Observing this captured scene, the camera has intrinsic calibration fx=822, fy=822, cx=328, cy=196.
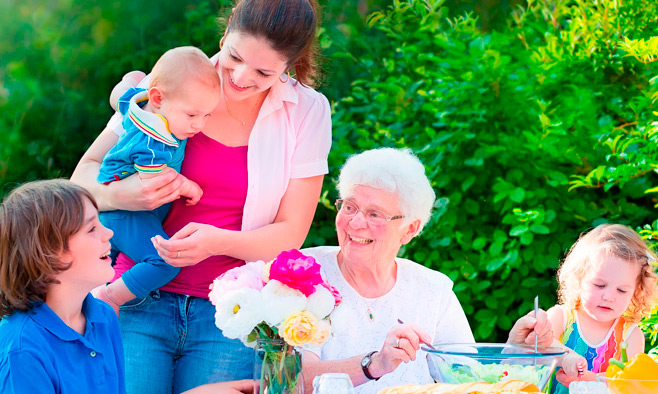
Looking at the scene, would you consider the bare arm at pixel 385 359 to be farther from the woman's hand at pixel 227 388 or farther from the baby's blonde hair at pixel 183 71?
the baby's blonde hair at pixel 183 71

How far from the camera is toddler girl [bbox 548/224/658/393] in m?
3.12

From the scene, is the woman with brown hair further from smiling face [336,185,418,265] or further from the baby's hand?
the baby's hand

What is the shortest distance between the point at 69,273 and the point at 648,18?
3.06m

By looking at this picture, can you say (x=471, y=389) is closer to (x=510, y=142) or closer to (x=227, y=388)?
(x=227, y=388)

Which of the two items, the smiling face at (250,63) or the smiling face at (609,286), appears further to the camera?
the smiling face at (609,286)

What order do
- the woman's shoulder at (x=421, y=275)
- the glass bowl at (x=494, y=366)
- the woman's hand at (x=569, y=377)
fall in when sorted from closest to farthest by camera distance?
1. the glass bowl at (x=494, y=366)
2. the woman's hand at (x=569, y=377)
3. the woman's shoulder at (x=421, y=275)

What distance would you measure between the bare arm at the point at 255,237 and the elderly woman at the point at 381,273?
0.42 ft

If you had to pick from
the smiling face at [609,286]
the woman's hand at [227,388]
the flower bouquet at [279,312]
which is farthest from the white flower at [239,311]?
the smiling face at [609,286]

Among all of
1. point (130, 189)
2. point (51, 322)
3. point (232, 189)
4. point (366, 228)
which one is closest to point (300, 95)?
point (232, 189)

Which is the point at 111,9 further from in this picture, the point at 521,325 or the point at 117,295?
the point at 521,325

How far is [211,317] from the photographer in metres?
2.73

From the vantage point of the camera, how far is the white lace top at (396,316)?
2.83 metres

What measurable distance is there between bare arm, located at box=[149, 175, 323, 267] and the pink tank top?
0.46 feet

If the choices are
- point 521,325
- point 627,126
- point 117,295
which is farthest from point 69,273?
point 627,126
